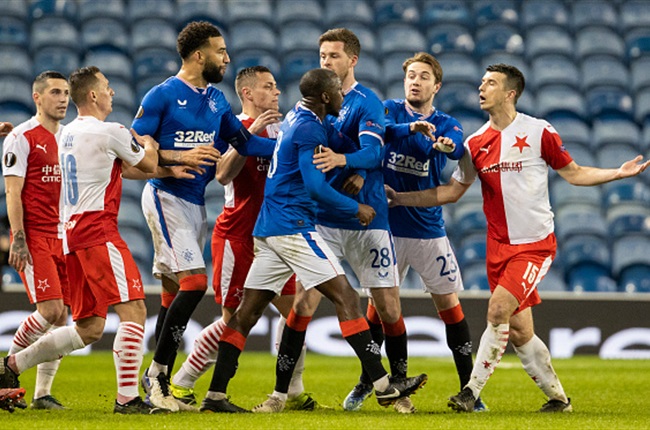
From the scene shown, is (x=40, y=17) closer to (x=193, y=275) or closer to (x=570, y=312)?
(x=570, y=312)

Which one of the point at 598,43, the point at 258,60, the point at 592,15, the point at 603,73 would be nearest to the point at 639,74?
the point at 603,73

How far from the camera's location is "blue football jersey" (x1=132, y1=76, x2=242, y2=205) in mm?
7059

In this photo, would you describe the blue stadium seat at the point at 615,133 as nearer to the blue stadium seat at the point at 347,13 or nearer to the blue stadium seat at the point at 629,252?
the blue stadium seat at the point at 629,252

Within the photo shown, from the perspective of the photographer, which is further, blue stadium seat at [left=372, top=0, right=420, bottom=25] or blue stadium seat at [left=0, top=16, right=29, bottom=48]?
blue stadium seat at [left=372, top=0, right=420, bottom=25]

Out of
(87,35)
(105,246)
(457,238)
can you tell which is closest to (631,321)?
(457,238)

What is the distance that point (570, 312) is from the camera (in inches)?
473

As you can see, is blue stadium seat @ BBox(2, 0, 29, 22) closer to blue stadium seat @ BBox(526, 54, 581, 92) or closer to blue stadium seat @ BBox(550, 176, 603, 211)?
blue stadium seat @ BBox(526, 54, 581, 92)

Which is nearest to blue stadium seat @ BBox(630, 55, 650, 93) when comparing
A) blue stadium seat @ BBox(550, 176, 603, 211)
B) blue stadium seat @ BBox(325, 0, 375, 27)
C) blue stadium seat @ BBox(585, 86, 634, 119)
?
blue stadium seat @ BBox(585, 86, 634, 119)

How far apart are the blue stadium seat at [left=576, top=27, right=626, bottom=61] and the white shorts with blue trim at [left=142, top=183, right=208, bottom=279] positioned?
10.7 meters

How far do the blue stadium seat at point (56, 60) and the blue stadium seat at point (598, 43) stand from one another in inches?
299

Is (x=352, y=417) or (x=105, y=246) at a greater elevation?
(x=105, y=246)

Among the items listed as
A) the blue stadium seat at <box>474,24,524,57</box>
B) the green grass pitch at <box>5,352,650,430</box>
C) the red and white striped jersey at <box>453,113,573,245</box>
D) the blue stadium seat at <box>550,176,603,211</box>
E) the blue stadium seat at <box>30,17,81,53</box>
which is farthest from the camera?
the blue stadium seat at <box>474,24,524,57</box>

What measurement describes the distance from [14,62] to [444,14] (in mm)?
6481

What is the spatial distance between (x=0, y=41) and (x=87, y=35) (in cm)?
122
